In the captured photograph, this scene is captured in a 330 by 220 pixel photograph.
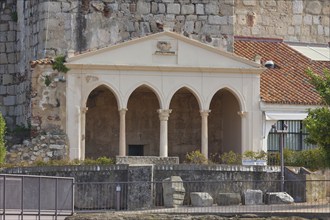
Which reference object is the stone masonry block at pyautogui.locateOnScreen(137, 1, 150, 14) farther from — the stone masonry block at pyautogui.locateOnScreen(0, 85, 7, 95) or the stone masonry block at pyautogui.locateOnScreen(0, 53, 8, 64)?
the stone masonry block at pyautogui.locateOnScreen(0, 85, 7, 95)

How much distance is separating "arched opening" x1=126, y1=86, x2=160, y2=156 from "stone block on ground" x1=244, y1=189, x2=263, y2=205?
1382 cm

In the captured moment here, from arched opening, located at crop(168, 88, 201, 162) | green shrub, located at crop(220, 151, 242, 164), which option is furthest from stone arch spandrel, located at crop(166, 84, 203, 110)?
green shrub, located at crop(220, 151, 242, 164)

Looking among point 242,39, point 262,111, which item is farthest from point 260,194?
point 242,39

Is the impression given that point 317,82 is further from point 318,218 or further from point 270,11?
point 270,11

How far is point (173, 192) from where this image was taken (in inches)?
2269

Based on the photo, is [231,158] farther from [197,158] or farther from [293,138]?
[293,138]

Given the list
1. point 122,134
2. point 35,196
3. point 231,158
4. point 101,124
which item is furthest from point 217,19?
point 35,196

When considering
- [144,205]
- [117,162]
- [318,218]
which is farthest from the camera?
[117,162]

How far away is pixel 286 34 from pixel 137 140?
46.5 feet

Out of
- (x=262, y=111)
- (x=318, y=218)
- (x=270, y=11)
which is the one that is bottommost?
(x=318, y=218)

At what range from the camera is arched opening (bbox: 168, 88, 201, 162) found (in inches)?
2857

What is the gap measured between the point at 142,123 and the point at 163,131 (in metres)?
3.18

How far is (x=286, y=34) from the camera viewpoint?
8262 cm

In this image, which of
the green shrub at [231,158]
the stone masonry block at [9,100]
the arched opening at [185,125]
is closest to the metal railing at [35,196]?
the green shrub at [231,158]
